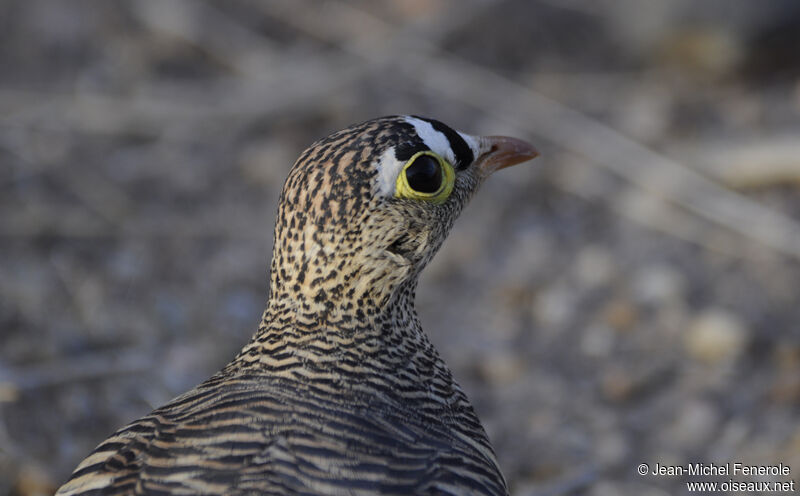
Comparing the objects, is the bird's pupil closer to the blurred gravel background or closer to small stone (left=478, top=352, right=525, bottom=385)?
the blurred gravel background

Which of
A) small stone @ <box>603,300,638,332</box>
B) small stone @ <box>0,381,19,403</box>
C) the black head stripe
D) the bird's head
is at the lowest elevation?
small stone @ <box>0,381,19,403</box>

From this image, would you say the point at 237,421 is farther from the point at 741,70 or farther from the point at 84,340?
the point at 741,70

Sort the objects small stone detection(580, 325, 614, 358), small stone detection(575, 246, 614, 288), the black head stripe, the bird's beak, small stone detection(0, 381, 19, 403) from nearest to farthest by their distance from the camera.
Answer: the black head stripe
the bird's beak
small stone detection(0, 381, 19, 403)
small stone detection(580, 325, 614, 358)
small stone detection(575, 246, 614, 288)

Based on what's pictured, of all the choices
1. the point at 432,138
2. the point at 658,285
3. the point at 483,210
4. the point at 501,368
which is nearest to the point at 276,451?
the point at 432,138

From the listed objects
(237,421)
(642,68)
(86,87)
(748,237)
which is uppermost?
(642,68)

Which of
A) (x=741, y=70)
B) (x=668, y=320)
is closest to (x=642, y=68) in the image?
(x=741, y=70)

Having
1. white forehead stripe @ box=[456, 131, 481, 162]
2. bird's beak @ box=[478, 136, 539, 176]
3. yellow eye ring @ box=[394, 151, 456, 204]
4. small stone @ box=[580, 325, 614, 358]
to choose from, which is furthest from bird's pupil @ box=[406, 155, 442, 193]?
small stone @ box=[580, 325, 614, 358]
